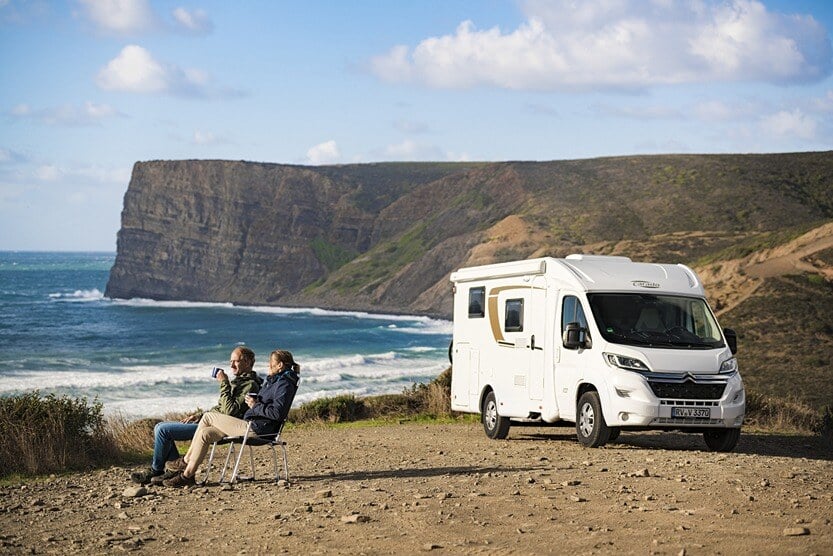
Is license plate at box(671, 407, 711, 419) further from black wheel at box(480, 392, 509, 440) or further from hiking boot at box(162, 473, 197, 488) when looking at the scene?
hiking boot at box(162, 473, 197, 488)

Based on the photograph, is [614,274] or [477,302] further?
[477,302]

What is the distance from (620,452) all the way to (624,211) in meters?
85.6

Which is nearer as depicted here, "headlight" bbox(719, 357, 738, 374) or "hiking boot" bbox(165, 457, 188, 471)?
"hiking boot" bbox(165, 457, 188, 471)

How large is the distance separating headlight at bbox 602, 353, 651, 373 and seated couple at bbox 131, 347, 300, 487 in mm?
4689

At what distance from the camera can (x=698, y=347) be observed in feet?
50.0

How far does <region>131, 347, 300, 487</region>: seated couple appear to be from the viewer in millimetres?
11570

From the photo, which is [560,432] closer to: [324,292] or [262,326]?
[262,326]

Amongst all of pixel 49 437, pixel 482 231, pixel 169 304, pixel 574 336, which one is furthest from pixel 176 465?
pixel 169 304

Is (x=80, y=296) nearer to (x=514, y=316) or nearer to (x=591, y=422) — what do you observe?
(x=514, y=316)

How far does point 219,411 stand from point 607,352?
17.6 ft

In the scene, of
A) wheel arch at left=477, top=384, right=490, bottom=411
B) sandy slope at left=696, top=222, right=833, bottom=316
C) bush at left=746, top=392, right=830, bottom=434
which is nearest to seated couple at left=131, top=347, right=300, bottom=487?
wheel arch at left=477, top=384, right=490, bottom=411

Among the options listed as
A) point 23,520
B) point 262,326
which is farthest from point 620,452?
point 262,326

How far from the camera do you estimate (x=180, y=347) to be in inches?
2913

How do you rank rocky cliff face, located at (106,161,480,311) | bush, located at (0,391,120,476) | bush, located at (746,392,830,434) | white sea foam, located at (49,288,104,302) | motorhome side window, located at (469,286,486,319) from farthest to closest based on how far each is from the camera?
1. white sea foam, located at (49,288,104,302)
2. rocky cliff face, located at (106,161,480,311)
3. bush, located at (746,392,830,434)
4. motorhome side window, located at (469,286,486,319)
5. bush, located at (0,391,120,476)
